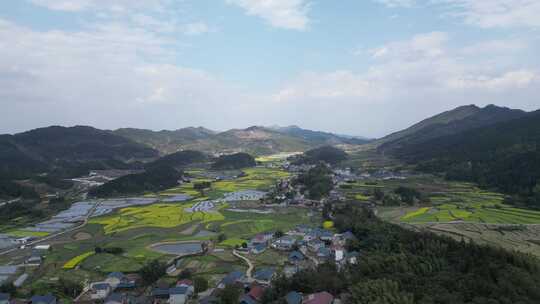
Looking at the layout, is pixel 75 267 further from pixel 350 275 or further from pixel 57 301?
pixel 350 275

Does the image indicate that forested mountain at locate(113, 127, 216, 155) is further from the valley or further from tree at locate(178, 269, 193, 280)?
tree at locate(178, 269, 193, 280)

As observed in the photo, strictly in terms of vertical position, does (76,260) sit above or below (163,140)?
below

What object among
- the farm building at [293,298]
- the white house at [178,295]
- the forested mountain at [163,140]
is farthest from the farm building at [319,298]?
the forested mountain at [163,140]

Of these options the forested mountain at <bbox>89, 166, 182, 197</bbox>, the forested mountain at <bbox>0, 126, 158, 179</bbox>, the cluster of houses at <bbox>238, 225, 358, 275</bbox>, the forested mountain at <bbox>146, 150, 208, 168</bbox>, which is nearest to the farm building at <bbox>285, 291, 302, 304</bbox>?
the cluster of houses at <bbox>238, 225, 358, 275</bbox>

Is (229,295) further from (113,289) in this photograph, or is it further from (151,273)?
(113,289)

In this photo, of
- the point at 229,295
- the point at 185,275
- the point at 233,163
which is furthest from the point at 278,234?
the point at 233,163
